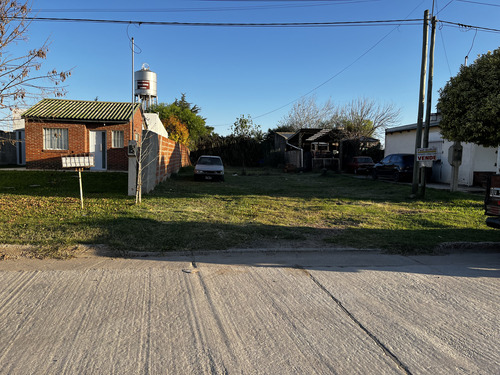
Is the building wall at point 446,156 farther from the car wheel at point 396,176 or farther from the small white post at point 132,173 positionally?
the small white post at point 132,173

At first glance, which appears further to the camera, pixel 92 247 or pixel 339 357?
pixel 92 247

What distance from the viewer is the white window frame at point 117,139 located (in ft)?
64.1

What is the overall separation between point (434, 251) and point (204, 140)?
3585cm

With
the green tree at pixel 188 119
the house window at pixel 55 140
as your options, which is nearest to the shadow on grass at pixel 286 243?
the house window at pixel 55 140

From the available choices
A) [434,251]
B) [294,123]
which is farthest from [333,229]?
[294,123]

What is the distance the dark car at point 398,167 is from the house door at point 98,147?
50.9 ft

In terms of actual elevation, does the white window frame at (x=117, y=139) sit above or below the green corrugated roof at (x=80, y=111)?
below

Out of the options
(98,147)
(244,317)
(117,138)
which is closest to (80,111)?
(98,147)

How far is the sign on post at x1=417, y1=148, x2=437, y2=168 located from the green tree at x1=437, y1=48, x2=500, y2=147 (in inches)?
52.1

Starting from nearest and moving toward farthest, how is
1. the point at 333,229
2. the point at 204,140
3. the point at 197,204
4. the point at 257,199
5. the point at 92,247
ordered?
the point at 92,247
the point at 333,229
the point at 197,204
the point at 257,199
the point at 204,140

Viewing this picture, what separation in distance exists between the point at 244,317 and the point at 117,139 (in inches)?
710

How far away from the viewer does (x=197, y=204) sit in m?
10.4

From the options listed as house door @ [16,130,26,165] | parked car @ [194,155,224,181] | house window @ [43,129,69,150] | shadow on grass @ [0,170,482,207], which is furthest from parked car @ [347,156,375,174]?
house door @ [16,130,26,165]

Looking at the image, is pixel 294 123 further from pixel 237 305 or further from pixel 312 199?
pixel 237 305
